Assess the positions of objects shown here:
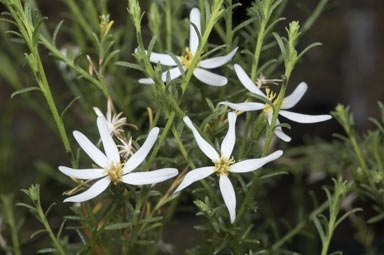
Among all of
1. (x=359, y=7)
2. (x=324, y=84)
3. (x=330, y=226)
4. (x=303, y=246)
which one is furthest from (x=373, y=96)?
(x=330, y=226)

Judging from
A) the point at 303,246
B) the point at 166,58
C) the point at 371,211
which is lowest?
the point at 371,211

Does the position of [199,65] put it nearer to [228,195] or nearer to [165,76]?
[165,76]

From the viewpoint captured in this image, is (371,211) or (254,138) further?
(371,211)

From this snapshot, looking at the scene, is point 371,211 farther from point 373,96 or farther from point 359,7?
point 359,7

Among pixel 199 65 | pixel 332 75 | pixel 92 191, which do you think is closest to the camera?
pixel 92 191

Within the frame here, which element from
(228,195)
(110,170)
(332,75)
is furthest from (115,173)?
(332,75)

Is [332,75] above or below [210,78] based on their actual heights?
below

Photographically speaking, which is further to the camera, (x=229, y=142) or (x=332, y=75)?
(x=332, y=75)
